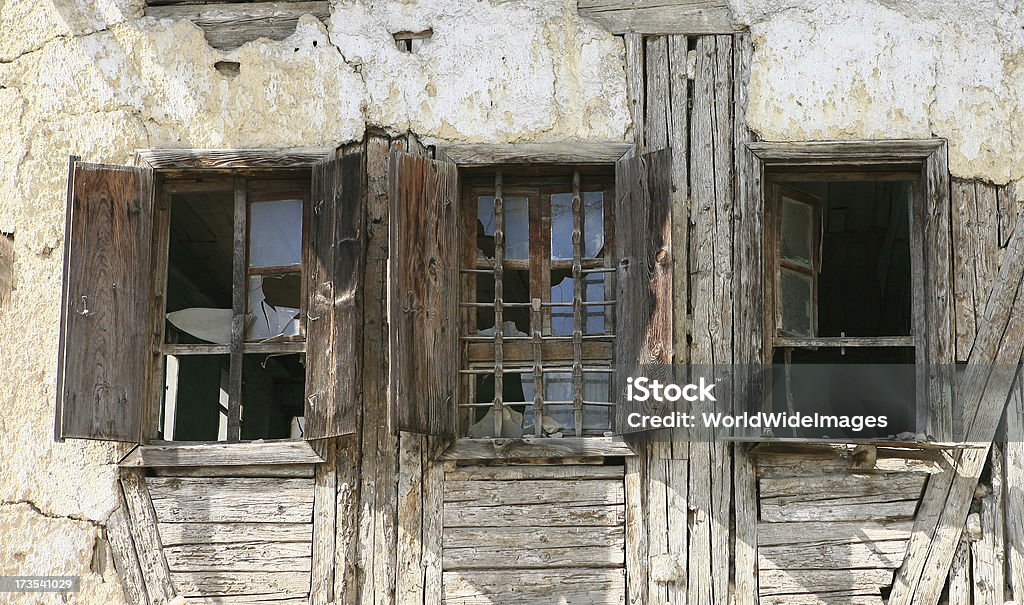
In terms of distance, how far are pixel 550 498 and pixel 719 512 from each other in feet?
2.42

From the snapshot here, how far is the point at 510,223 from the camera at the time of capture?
5266mm

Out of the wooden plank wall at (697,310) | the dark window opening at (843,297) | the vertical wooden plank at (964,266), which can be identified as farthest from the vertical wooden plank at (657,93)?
the vertical wooden plank at (964,266)

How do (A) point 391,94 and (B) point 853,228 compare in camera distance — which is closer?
(A) point 391,94

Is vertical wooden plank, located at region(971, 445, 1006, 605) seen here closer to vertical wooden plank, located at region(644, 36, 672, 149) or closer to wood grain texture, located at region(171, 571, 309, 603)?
vertical wooden plank, located at region(644, 36, 672, 149)

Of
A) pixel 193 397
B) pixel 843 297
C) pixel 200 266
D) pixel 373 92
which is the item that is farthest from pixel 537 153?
pixel 843 297

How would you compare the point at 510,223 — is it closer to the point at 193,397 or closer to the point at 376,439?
the point at 376,439

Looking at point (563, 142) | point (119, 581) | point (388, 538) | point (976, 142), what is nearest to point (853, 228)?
point (976, 142)

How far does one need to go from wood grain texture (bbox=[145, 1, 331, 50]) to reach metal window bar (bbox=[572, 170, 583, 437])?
1.52 meters

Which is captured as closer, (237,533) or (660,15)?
(237,533)

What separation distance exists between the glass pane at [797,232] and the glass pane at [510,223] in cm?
124

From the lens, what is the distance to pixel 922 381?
4910mm

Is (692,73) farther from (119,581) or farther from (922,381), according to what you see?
(119,581)

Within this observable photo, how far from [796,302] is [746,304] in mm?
482

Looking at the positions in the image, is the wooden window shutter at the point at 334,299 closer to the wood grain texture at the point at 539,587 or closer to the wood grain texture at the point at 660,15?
the wood grain texture at the point at 539,587
